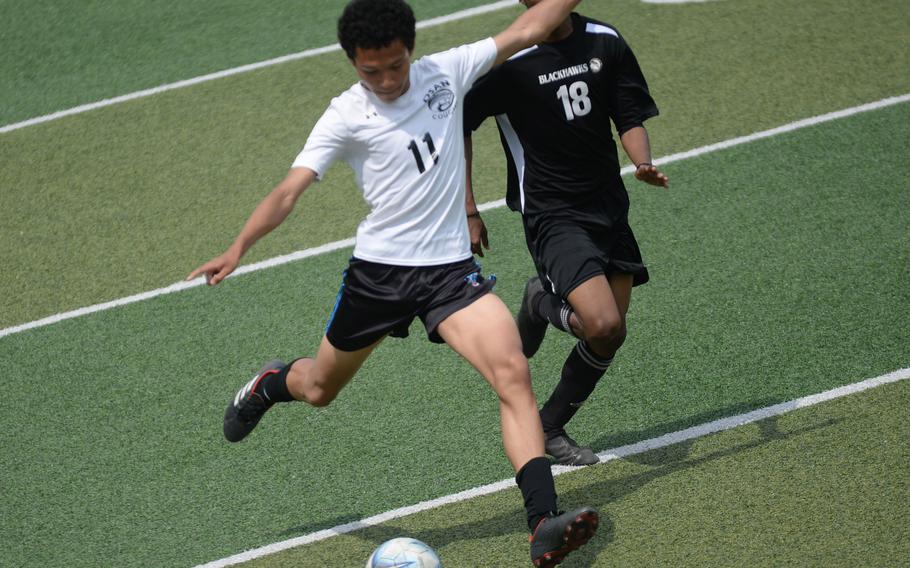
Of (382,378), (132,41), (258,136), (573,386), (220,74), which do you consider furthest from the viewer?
(132,41)

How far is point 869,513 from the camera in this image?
496cm

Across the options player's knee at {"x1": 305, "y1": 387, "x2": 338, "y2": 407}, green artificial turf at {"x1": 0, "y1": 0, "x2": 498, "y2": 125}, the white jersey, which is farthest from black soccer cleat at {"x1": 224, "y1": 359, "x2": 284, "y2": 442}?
green artificial turf at {"x1": 0, "y1": 0, "x2": 498, "y2": 125}

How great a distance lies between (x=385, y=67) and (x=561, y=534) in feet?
6.52

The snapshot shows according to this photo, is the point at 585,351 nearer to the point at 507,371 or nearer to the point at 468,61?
the point at 507,371

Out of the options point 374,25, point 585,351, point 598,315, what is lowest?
point 585,351

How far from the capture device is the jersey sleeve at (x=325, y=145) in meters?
4.67

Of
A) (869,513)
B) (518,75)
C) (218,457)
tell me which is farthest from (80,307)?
(869,513)

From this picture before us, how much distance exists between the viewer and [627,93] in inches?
216

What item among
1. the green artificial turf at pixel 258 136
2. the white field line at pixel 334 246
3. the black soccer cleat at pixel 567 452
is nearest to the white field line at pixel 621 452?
the black soccer cleat at pixel 567 452

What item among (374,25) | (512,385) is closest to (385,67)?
(374,25)

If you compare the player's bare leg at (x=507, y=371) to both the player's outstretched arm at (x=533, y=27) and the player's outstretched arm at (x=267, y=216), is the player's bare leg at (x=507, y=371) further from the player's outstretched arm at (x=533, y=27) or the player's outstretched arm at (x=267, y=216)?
the player's outstretched arm at (x=533, y=27)

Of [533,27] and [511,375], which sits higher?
[533,27]

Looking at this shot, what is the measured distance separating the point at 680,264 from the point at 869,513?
8.48 ft

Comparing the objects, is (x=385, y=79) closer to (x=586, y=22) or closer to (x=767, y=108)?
(x=586, y=22)
